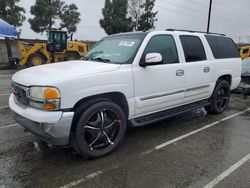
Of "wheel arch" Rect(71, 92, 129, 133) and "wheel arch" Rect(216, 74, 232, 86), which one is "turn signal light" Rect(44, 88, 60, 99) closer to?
"wheel arch" Rect(71, 92, 129, 133)

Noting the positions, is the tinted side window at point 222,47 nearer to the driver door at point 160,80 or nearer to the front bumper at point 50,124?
the driver door at point 160,80

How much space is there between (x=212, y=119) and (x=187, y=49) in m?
1.90

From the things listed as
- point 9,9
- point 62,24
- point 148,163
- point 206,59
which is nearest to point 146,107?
point 148,163

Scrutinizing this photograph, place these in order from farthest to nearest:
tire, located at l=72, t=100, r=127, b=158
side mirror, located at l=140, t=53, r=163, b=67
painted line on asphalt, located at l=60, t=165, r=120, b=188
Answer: side mirror, located at l=140, t=53, r=163, b=67, tire, located at l=72, t=100, r=127, b=158, painted line on asphalt, located at l=60, t=165, r=120, b=188

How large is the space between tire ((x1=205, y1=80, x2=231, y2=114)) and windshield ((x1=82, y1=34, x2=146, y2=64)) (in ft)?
8.49

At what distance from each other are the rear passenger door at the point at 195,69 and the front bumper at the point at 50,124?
2.62 m

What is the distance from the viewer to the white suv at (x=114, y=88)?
316 cm

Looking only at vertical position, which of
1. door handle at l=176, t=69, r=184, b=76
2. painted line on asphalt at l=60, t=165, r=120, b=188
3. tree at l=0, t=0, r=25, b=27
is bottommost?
painted line on asphalt at l=60, t=165, r=120, b=188

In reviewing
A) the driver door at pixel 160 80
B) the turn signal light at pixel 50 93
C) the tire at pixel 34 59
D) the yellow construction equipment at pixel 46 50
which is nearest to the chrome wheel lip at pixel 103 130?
the driver door at pixel 160 80

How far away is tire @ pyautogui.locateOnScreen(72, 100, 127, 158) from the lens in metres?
3.34

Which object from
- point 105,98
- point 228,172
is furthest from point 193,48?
point 228,172

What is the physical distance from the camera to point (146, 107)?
4.11 meters

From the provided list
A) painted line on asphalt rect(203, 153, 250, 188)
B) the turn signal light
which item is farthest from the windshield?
painted line on asphalt rect(203, 153, 250, 188)

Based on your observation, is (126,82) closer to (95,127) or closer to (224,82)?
(95,127)
